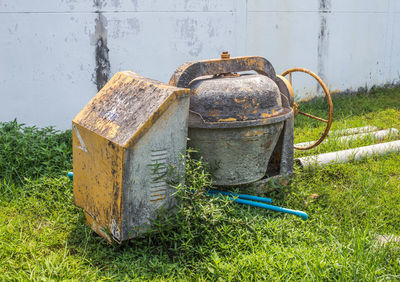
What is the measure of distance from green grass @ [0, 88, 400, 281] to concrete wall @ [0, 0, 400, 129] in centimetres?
99

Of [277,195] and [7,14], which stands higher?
[7,14]

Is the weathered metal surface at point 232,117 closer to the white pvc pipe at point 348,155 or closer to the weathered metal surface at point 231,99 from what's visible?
the weathered metal surface at point 231,99

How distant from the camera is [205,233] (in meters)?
3.33

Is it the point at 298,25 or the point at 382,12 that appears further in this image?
the point at 382,12

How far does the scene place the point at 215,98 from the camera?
370cm

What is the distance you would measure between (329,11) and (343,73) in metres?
1.18

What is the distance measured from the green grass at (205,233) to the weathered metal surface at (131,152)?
0.16m

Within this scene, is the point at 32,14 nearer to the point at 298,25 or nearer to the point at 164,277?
the point at 164,277

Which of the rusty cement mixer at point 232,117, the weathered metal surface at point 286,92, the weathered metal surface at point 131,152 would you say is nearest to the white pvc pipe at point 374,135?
the weathered metal surface at point 286,92

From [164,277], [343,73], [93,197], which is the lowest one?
[164,277]

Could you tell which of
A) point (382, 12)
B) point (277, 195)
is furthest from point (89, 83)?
point (382, 12)

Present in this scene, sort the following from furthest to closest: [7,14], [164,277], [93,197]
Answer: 1. [7,14]
2. [93,197]
3. [164,277]

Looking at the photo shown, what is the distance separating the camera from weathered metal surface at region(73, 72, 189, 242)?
3.08 metres

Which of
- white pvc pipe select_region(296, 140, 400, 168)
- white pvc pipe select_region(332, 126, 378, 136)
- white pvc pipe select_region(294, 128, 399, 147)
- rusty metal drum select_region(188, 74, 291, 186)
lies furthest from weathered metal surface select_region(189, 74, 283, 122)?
white pvc pipe select_region(332, 126, 378, 136)
